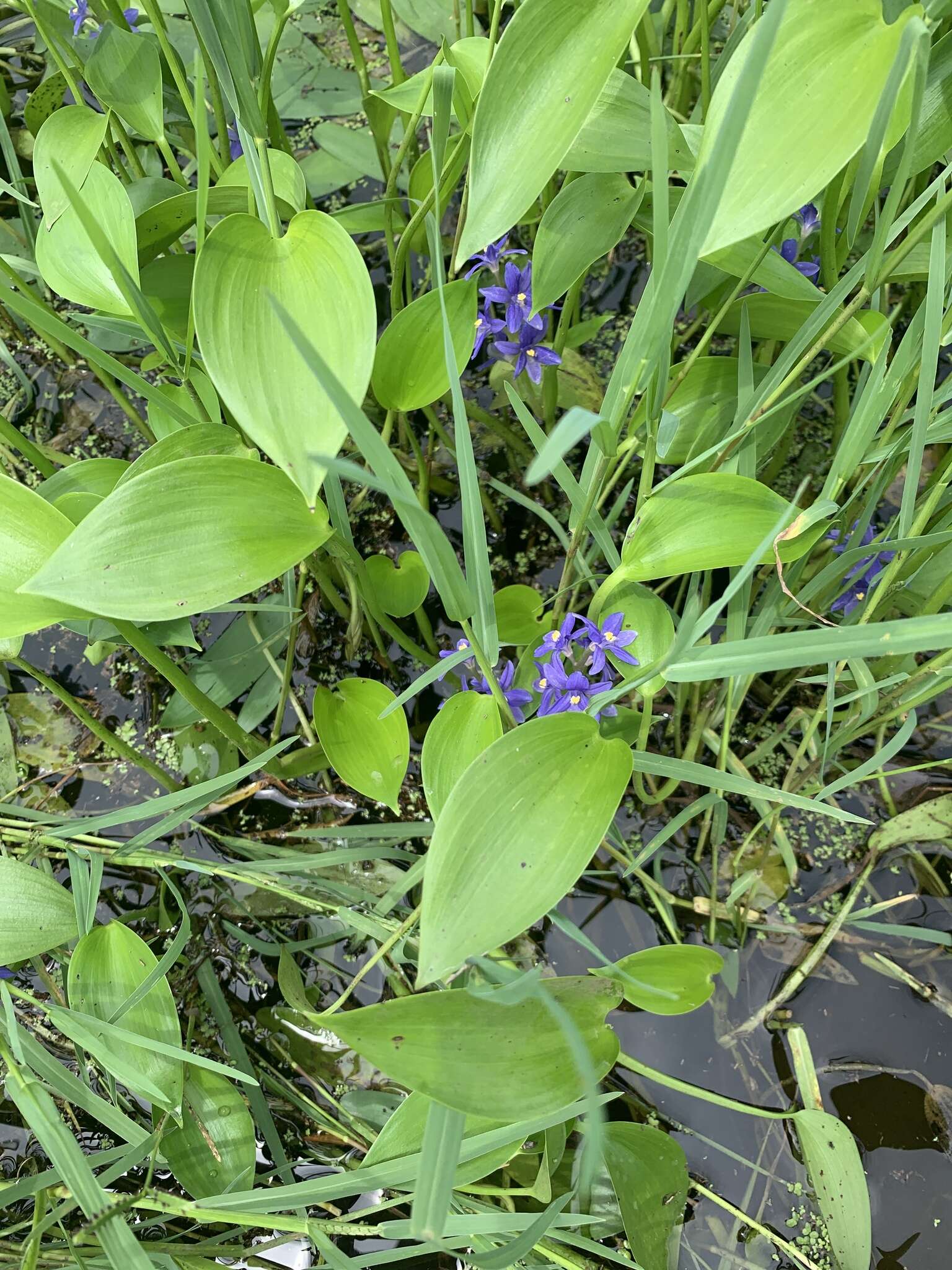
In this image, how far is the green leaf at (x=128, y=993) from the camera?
713 mm

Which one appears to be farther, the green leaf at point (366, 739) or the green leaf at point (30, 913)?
the green leaf at point (366, 739)

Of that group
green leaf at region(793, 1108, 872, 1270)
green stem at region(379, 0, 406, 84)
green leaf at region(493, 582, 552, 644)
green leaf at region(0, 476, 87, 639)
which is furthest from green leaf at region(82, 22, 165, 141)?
green leaf at region(793, 1108, 872, 1270)

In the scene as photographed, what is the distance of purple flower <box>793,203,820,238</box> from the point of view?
811 millimetres

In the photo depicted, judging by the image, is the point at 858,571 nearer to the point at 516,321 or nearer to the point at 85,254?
the point at 516,321

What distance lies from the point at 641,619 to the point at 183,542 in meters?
0.38

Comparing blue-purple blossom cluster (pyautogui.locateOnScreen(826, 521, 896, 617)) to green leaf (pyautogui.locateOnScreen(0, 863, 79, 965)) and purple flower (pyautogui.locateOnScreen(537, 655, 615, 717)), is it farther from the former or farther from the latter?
green leaf (pyautogui.locateOnScreen(0, 863, 79, 965))

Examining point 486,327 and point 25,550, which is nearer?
point 25,550

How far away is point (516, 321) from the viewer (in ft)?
2.61

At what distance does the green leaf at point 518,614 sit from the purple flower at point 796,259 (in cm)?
39

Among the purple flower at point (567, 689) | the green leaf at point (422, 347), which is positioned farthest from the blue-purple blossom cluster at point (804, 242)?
the purple flower at point (567, 689)

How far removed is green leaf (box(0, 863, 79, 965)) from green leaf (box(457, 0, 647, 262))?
60 cm

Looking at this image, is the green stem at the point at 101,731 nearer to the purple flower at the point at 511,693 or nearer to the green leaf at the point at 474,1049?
the purple flower at the point at 511,693

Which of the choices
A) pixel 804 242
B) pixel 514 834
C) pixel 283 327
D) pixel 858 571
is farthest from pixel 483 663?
pixel 804 242

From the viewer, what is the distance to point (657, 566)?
0.61m
